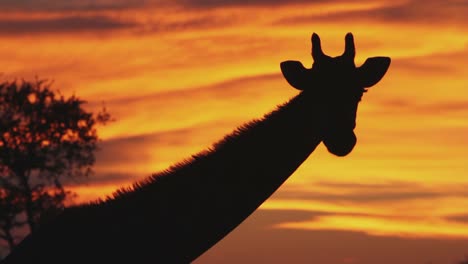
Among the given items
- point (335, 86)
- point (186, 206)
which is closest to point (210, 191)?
point (186, 206)

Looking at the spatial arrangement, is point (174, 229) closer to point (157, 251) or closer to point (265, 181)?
point (157, 251)

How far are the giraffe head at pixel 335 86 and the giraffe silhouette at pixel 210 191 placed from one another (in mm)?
15

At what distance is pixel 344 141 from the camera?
15078 mm

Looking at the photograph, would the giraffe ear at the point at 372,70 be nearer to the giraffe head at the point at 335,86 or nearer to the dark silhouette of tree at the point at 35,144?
the giraffe head at the point at 335,86

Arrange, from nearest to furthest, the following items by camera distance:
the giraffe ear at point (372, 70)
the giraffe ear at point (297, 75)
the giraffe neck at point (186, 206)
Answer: the giraffe neck at point (186, 206) < the giraffe ear at point (297, 75) < the giraffe ear at point (372, 70)

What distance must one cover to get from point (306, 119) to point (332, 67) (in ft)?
3.10

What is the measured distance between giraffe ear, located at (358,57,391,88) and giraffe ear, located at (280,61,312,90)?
2.88 ft

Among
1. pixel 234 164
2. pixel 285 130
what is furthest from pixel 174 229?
pixel 285 130

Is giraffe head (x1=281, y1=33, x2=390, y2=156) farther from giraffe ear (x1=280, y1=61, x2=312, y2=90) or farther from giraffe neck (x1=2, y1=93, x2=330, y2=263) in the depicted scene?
giraffe neck (x1=2, y1=93, x2=330, y2=263)

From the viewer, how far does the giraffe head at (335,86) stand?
15.1 m

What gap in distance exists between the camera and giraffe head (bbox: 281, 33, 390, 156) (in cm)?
1507

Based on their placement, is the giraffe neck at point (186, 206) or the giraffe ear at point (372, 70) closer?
the giraffe neck at point (186, 206)

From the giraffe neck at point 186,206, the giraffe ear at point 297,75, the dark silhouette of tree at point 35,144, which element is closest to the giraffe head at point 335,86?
the giraffe ear at point 297,75

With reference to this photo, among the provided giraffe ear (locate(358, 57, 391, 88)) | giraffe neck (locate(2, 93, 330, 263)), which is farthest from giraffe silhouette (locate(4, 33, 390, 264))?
giraffe ear (locate(358, 57, 391, 88))
